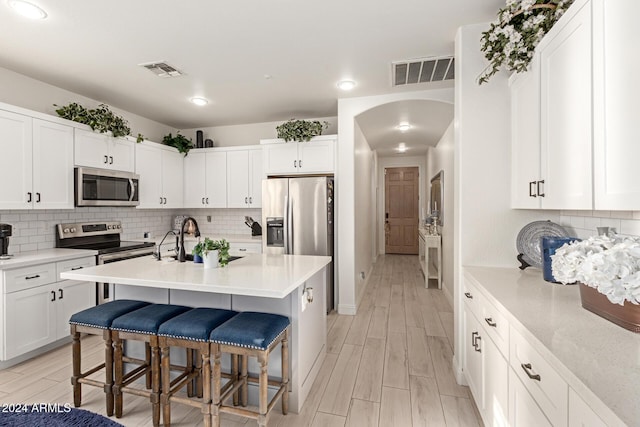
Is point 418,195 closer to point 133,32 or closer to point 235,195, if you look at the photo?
point 235,195

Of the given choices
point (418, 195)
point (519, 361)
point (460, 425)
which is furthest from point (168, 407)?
point (418, 195)

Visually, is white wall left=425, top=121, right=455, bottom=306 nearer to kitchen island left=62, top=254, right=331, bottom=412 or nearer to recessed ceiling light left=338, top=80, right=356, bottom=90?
recessed ceiling light left=338, top=80, right=356, bottom=90

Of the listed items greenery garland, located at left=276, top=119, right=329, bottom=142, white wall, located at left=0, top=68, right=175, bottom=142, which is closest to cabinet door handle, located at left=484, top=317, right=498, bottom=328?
greenery garland, located at left=276, top=119, right=329, bottom=142

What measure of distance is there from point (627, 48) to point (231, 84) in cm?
314

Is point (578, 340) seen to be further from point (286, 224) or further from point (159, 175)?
point (159, 175)

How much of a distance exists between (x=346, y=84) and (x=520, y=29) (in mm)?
1833

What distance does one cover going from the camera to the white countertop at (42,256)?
8.41 feet

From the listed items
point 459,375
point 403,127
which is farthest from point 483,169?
point 403,127

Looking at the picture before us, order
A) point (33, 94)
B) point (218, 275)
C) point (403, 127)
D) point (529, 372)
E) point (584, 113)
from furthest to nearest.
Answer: point (403, 127) → point (33, 94) → point (218, 275) → point (584, 113) → point (529, 372)

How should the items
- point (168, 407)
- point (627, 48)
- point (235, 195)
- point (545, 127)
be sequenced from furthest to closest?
point (235, 195), point (168, 407), point (545, 127), point (627, 48)

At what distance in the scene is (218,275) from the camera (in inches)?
77.2

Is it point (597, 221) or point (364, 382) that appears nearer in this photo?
point (597, 221)

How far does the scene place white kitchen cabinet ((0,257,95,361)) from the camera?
101 inches

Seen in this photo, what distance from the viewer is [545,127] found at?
1.71 metres
